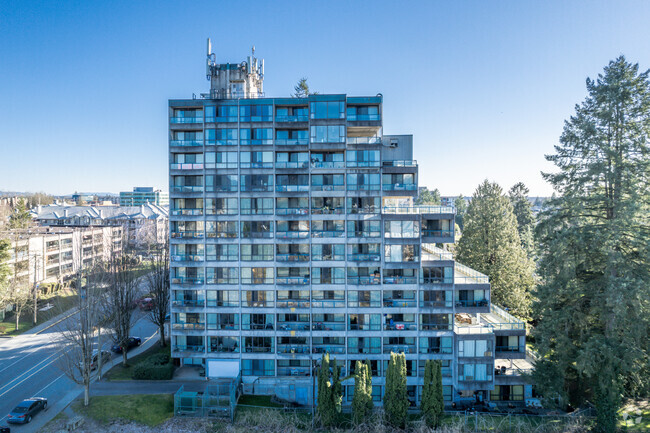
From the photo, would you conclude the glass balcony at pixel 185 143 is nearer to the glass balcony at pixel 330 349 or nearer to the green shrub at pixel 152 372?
the green shrub at pixel 152 372

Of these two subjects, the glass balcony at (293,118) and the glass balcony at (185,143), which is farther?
the glass balcony at (185,143)

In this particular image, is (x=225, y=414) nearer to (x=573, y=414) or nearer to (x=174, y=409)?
(x=174, y=409)

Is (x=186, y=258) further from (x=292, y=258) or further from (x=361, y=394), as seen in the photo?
(x=361, y=394)

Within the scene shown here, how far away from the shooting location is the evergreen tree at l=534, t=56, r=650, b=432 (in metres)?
26.6

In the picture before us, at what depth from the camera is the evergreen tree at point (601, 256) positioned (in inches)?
1049

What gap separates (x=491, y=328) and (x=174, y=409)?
3274 centimetres

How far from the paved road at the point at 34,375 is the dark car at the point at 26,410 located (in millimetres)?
469

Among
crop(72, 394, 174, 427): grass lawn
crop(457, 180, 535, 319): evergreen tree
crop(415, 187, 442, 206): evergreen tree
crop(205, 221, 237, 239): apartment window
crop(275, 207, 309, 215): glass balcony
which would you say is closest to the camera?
crop(72, 394, 174, 427): grass lawn

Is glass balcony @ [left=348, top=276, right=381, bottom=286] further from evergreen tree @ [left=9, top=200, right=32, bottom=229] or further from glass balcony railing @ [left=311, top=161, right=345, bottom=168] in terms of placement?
evergreen tree @ [left=9, top=200, right=32, bottom=229]

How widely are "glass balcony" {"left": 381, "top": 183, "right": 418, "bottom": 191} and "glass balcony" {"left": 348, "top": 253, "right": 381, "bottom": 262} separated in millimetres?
7450

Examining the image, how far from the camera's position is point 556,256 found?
29609mm

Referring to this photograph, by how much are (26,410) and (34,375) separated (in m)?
9.73

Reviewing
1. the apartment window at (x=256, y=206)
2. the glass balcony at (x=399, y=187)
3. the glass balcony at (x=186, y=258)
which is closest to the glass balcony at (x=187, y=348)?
the glass balcony at (x=186, y=258)

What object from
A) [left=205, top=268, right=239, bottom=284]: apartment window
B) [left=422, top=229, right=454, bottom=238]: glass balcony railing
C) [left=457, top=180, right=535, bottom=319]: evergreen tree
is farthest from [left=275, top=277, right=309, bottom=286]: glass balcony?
[left=457, top=180, right=535, bottom=319]: evergreen tree
